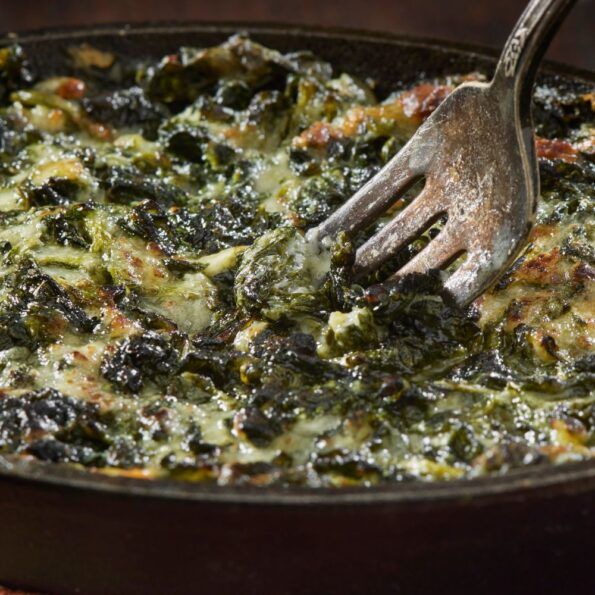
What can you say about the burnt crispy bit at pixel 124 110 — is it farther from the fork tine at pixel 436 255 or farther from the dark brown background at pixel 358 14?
the dark brown background at pixel 358 14

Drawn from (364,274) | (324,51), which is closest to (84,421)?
(364,274)

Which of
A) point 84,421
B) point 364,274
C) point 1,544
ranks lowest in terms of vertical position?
point 1,544

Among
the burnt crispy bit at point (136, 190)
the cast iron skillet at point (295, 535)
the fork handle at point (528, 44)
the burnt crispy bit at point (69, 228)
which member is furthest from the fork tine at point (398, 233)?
the cast iron skillet at point (295, 535)

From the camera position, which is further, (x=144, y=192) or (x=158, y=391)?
(x=144, y=192)

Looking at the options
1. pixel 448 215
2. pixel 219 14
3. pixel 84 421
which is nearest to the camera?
pixel 84 421

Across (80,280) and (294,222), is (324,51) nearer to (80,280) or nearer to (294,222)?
(294,222)

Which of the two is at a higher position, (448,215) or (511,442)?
(448,215)
